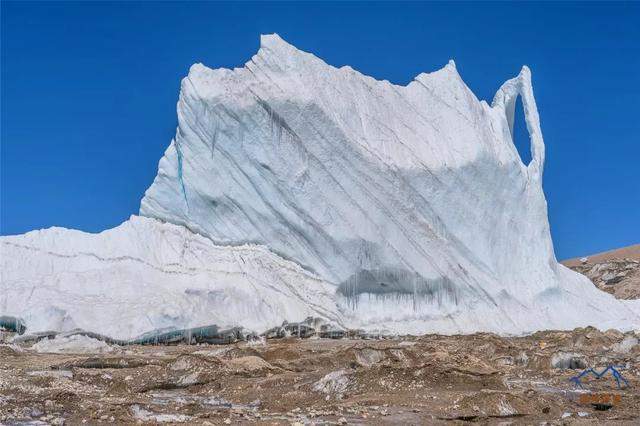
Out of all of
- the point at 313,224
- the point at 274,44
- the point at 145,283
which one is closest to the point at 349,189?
the point at 313,224

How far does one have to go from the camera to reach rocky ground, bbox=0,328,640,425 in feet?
29.1

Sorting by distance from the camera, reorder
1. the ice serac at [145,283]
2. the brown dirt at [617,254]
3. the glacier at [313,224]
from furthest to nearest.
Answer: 1. the brown dirt at [617,254]
2. the glacier at [313,224]
3. the ice serac at [145,283]

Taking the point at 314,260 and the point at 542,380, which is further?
the point at 314,260

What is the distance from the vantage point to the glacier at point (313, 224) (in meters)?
23.3

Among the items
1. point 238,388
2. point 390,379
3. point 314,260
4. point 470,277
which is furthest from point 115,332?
point 470,277

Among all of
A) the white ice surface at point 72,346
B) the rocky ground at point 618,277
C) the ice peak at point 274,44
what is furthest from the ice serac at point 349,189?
the rocky ground at point 618,277

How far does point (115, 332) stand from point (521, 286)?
1668cm

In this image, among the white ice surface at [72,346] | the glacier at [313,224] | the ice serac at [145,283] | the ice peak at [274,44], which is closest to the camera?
the white ice surface at [72,346]

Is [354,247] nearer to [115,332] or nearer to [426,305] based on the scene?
[426,305]

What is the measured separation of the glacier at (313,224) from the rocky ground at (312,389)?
260 inches

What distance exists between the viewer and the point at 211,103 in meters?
26.1

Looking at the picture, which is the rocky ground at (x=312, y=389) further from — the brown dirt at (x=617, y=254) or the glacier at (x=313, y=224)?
the brown dirt at (x=617, y=254)

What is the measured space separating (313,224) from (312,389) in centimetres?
1499

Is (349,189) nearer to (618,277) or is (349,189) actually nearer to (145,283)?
(145,283)
